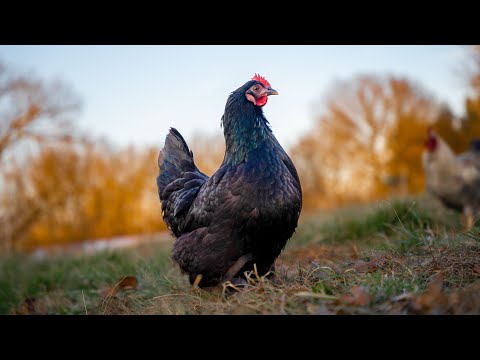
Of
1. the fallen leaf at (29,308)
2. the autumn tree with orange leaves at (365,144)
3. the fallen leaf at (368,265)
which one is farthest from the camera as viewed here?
the autumn tree with orange leaves at (365,144)

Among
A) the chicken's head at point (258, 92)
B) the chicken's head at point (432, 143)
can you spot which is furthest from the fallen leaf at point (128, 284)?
the chicken's head at point (432, 143)

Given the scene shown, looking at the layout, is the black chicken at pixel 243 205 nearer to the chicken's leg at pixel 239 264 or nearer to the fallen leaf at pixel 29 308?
the chicken's leg at pixel 239 264

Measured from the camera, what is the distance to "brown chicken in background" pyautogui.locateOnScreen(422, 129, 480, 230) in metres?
6.31

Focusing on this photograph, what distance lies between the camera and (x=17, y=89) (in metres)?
13.7

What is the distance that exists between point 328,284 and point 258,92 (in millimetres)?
1555

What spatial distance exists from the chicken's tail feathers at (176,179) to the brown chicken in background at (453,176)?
4673 mm

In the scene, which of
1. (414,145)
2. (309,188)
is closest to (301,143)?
(309,188)

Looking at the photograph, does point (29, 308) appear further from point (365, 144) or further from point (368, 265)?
point (365, 144)

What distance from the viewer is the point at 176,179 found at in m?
3.79

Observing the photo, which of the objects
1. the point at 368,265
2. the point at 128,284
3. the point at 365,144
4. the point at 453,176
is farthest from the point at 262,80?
the point at 365,144

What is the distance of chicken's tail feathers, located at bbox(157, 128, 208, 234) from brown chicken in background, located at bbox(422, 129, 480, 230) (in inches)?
184

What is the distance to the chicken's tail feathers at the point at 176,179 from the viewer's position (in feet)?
11.3

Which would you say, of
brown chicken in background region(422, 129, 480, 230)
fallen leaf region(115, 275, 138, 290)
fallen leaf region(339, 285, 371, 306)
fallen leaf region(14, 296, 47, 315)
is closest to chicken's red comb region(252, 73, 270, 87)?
fallen leaf region(339, 285, 371, 306)

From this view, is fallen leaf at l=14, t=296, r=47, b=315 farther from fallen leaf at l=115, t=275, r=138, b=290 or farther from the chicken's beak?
the chicken's beak
